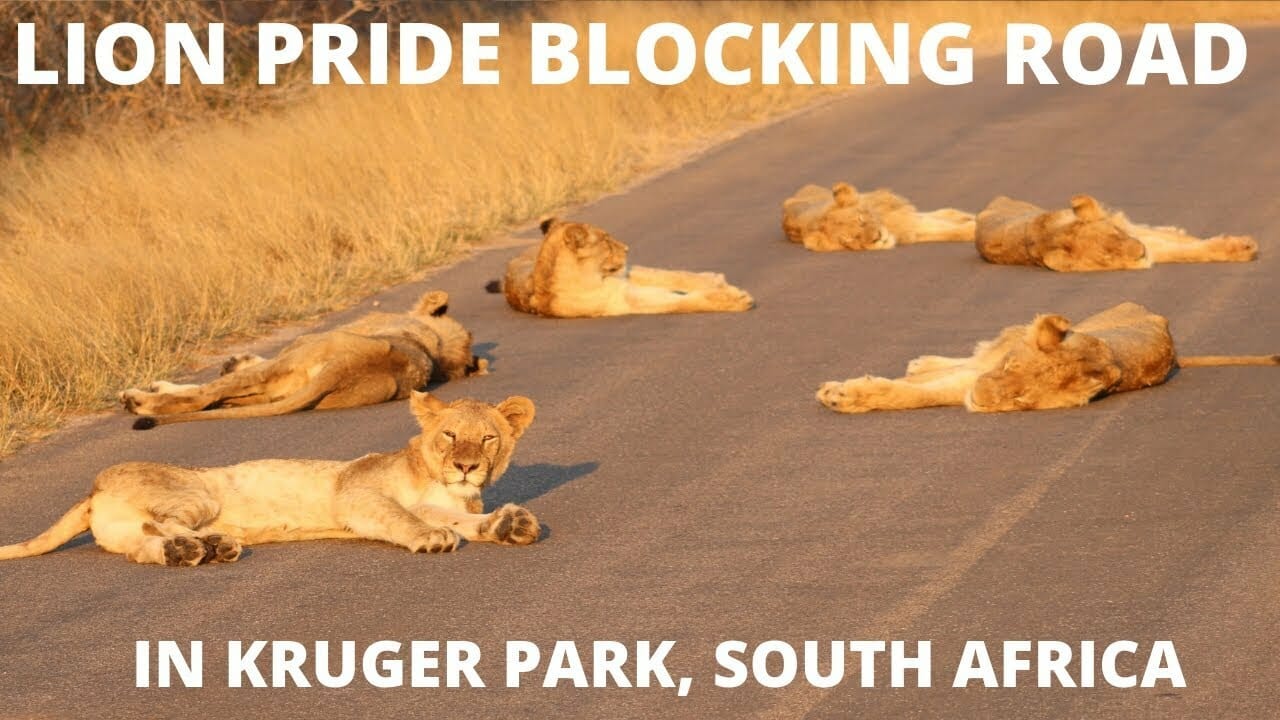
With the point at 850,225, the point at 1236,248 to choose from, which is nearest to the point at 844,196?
the point at 850,225

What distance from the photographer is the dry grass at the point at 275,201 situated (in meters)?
10.7

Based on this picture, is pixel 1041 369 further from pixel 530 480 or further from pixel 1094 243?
pixel 1094 243

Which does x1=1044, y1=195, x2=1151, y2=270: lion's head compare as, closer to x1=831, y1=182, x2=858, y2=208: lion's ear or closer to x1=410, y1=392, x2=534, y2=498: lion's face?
x1=831, y1=182, x2=858, y2=208: lion's ear

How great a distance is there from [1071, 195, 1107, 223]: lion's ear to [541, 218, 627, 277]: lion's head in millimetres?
2736

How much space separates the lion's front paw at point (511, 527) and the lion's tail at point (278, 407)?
2.47 meters

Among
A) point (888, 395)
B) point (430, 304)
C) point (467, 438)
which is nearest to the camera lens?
point (467, 438)

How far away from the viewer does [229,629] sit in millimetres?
6289

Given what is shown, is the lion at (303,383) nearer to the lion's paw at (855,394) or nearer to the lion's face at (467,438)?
the lion's paw at (855,394)

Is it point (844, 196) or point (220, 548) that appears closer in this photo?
point (220, 548)

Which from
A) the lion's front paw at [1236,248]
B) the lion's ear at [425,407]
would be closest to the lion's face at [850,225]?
the lion's front paw at [1236,248]

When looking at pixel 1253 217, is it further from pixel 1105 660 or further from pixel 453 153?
pixel 1105 660

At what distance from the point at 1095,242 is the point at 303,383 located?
16.9 feet

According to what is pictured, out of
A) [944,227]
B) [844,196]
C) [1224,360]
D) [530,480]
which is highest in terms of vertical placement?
[844,196]

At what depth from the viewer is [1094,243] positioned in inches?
490
